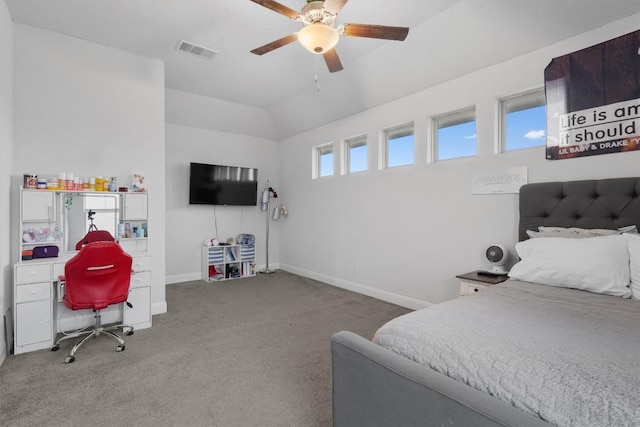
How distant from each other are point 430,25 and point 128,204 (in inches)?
154

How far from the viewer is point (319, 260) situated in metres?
5.54

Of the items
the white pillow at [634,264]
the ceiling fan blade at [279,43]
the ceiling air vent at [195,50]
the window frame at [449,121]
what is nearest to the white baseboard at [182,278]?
the ceiling air vent at [195,50]

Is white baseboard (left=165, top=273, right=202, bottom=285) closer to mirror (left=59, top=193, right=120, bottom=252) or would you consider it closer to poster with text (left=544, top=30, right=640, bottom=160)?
mirror (left=59, top=193, right=120, bottom=252)

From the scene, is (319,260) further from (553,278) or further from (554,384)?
(554,384)

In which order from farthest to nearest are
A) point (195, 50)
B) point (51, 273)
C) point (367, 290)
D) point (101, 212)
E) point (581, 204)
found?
point (367, 290), point (195, 50), point (101, 212), point (51, 273), point (581, 204)

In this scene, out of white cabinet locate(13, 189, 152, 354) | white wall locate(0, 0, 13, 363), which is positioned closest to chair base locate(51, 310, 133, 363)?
white cabinet locate(13, 189, 152, 354)

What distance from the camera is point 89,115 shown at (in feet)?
11.1

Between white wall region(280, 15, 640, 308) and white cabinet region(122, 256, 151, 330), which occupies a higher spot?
white wall region(280, 15, 640, 308)

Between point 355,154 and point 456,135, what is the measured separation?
1744 millimetres

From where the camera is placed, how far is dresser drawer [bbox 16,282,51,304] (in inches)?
106

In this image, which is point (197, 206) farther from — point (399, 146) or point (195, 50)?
point (399, 146)

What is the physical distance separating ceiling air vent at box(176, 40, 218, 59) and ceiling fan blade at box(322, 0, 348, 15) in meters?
2.15

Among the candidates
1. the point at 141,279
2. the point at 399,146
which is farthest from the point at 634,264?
the point at 141,279

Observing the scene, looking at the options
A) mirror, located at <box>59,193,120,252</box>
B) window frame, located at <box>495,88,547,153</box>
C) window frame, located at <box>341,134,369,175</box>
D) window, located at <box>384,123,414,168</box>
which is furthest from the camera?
window frame, located at <box>341,134,369,175</box>
